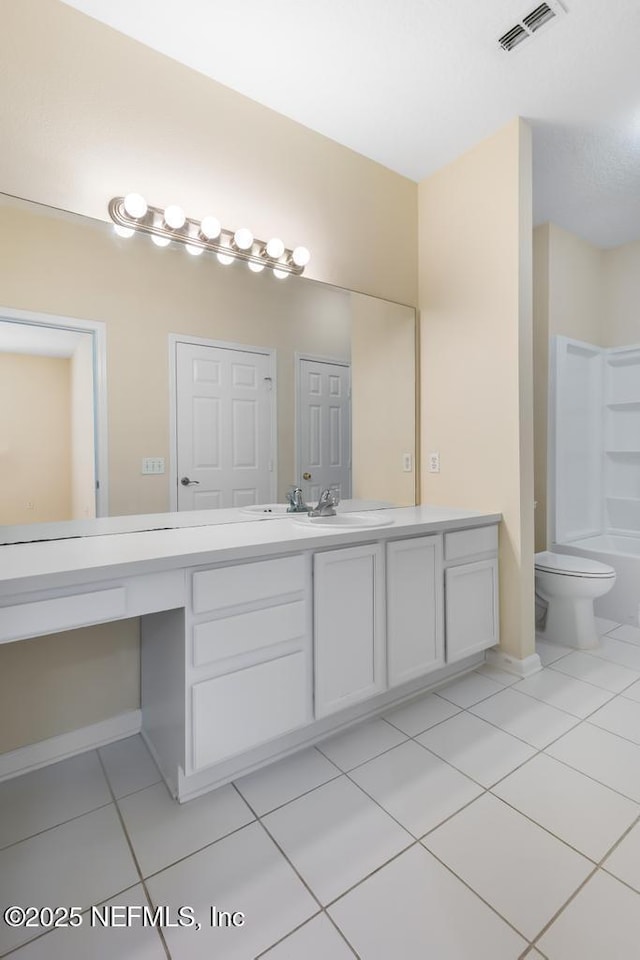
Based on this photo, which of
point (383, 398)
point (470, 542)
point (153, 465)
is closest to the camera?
point (153, 465)

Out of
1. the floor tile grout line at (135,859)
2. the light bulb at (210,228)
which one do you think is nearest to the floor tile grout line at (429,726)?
the floor tile grout line at (135,859)

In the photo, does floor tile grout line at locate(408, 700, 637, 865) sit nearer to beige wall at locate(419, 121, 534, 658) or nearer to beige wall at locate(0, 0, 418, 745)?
beige wall at locate(419, 121, 534, 658)

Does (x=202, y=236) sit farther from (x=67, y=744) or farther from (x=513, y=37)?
(x=67, y=744)

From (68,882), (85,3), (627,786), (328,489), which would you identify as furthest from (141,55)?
(627,786)

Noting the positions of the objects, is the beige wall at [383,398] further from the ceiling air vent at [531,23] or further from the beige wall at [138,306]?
the ceiling air vent at [531,23]

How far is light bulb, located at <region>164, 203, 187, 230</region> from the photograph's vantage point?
70.8 inches

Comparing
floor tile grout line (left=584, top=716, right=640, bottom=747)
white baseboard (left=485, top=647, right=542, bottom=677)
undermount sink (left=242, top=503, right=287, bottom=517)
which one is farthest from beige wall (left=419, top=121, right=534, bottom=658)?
undermount sink (left=242, top=503, right=287, bottom=517)

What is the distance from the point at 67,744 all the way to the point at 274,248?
2111mm

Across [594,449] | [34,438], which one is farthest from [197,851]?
[594,449]

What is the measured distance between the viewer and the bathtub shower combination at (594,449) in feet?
10.7

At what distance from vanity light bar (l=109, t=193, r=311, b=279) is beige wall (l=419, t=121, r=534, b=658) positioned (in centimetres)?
86

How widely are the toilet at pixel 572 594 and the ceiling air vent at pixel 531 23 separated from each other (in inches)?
93.2

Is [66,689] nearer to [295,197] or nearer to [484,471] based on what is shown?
[484,471]

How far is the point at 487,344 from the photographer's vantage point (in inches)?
93.6
